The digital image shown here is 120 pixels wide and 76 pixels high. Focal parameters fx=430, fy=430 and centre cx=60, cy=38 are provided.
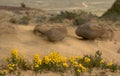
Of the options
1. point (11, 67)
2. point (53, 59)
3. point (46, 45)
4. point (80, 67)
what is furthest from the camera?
point (46, 45)

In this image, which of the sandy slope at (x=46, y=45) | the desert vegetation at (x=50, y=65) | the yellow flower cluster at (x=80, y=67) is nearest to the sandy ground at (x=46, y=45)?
the sandy slope at (x=46, y=45)

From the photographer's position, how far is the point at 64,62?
9.70 meters

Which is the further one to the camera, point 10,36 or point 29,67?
point 10,36

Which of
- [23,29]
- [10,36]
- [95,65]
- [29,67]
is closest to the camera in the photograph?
[29,67]

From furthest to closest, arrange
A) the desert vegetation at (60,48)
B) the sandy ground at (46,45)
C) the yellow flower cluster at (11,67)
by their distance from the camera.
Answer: the sandy ground at (46,45) → the desert vegetation at (60,48) → the yellow flower cluster at (11,67)

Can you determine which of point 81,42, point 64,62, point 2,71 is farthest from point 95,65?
point 2,71

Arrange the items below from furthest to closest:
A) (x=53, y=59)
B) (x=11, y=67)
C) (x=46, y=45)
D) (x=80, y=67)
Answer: (x=46, y=45)
(x=53, y=59)
(x=80, y=67)
(x=11, y=67)

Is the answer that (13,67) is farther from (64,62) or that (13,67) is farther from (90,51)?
(90,51)

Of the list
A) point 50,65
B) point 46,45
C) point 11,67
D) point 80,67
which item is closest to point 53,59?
point 50,65

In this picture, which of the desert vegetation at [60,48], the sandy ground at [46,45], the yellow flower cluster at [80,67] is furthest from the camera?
the sandy ground at [46,45]

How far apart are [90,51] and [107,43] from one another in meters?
1.16

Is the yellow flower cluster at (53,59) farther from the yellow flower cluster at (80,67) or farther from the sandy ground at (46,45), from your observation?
the sandy ground at (46,45)

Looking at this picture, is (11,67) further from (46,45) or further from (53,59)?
(46,45)

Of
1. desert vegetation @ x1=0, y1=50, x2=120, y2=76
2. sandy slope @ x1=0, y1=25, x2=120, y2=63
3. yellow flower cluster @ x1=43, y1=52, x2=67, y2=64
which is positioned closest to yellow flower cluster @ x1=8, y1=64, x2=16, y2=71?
desert vegetation @ x1=0, y1=50, x2=120, y2=76
